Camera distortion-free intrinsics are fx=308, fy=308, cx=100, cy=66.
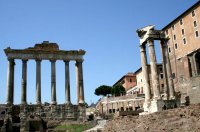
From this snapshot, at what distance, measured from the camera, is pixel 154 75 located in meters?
23.5

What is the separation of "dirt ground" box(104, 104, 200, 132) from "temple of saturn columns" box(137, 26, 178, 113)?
3.64 metres

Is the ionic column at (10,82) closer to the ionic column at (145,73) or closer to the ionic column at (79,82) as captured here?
the ionic column at (79,82)

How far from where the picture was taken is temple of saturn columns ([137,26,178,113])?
22.7m

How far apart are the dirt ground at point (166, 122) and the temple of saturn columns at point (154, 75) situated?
3643 mm

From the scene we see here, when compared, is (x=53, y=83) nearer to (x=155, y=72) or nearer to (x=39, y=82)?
(x=39, y=82)

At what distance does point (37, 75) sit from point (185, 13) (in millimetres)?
22259

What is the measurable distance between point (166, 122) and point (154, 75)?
765cm

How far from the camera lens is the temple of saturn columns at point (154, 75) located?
74.6 feet

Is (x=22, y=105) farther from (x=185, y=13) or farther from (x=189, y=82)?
(x=185, y=13)

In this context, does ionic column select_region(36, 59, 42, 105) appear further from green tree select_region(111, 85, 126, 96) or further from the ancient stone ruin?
green tree select_region(111, 85, 126, 96)

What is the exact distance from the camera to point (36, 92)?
3519cm

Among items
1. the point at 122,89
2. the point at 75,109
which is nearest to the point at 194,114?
the point at 75,109

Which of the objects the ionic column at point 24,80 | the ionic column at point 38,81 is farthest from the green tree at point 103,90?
the ionic column at point 24,80

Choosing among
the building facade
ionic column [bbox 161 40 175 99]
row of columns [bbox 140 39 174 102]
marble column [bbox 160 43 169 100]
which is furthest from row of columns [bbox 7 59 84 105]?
ionic column [bbox 161 40 175 99]
